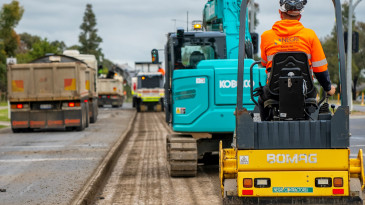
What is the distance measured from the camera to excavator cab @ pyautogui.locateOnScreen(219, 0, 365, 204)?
675cm

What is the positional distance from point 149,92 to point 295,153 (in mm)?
42260

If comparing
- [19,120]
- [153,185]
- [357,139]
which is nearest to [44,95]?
[19,120]

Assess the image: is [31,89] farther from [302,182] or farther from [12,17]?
[12,17]

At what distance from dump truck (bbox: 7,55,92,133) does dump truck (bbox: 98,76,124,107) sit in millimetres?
33090

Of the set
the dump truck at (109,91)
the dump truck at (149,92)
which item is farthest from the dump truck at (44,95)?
the dump truck at (109,91)

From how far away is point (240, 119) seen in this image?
269 inches

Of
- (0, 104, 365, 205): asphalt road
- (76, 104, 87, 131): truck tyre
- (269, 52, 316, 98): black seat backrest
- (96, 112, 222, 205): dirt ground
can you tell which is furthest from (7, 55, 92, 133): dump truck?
(269, 52, 316, 98): black seat backrest

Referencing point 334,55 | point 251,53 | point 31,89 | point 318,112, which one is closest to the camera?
point 318,112

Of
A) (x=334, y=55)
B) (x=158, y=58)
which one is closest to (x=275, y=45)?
(x=158, y=58)

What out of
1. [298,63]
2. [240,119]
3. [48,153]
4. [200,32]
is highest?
[200,32]

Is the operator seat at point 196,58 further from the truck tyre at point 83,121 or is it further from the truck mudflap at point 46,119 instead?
the truck tyre at point 83,121

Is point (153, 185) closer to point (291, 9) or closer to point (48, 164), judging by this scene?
point (48, 164)

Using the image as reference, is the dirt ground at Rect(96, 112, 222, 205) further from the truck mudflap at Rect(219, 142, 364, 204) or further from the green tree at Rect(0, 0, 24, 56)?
the green tree at Rect(0, 0, 24, 56)

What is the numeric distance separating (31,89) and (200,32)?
535 inches
